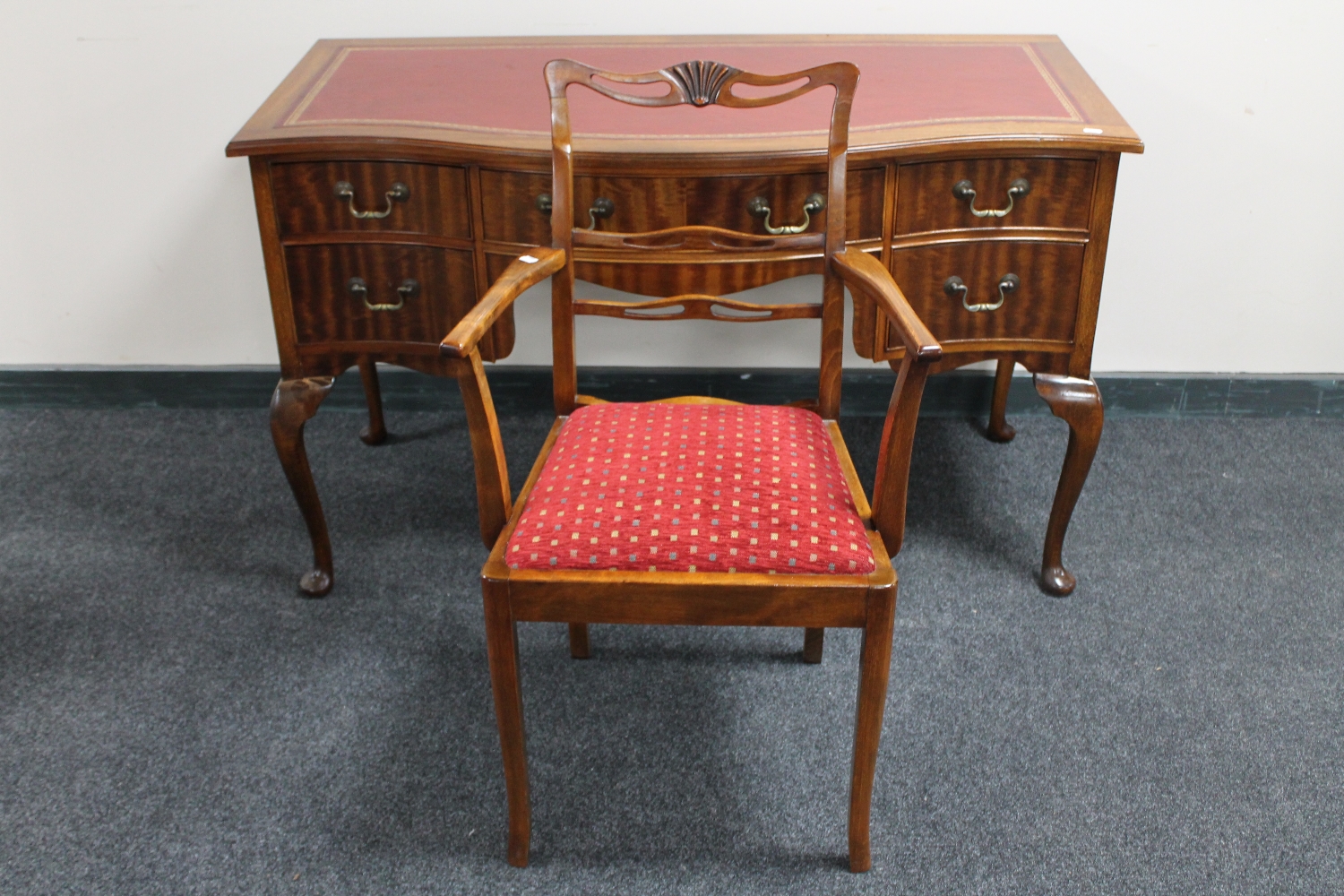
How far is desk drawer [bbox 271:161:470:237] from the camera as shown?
77.5 inches

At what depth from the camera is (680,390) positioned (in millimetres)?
2877

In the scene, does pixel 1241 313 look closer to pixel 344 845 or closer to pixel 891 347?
pixel 891 347

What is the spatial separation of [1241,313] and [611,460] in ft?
6.09

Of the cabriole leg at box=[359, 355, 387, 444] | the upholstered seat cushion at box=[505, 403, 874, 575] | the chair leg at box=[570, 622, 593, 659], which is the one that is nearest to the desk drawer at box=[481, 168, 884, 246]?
the upholstered seat cushion at box=[505, 403, 874, 575]

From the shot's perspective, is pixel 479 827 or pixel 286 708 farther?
pixel 286 708

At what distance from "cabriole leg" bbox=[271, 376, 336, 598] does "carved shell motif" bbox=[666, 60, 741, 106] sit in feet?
2.68

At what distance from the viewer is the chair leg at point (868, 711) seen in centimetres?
151

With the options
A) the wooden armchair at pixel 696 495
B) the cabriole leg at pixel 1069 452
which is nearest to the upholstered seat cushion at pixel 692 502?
the wooden armchair at pixel 696 495

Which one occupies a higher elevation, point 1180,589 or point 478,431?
point 478,431

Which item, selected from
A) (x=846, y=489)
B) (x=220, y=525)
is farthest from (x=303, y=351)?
(x=846, y=489)

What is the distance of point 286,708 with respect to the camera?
6.58 feet

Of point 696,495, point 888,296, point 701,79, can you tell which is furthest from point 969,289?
point 696,495

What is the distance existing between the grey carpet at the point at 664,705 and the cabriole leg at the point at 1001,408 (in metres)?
0.09

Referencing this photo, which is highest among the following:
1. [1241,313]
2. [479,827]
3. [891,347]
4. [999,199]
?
[999,199]
